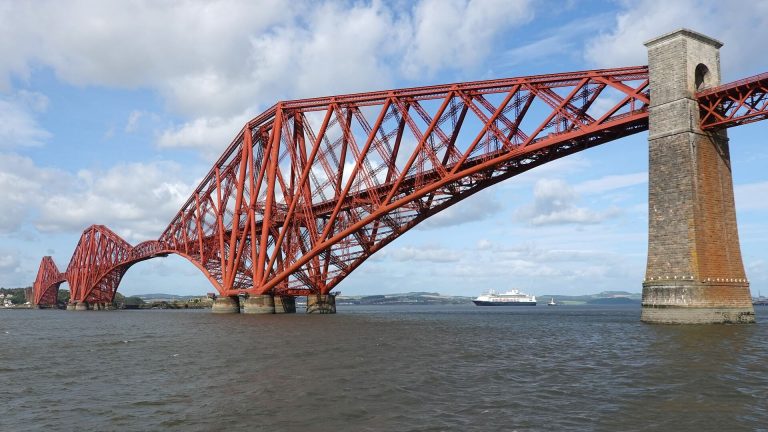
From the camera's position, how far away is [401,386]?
1855 centimetres

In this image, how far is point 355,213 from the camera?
5956 centimetres

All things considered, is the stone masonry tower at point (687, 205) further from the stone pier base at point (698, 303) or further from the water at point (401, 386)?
the water at point (401, 386)

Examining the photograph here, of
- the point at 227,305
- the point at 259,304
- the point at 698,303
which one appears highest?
the point at 698,303

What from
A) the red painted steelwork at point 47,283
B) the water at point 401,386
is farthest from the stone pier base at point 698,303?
the red painted steelwork at point 47,283

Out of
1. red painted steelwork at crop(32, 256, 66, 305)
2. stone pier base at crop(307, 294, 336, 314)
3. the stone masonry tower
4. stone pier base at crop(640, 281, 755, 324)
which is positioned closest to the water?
Result: stone pier base at crop(640, 281, 755, 324)

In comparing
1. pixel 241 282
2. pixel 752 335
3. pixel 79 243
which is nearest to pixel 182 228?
pixel 241 282

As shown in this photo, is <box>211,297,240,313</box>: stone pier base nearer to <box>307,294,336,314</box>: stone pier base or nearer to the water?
<box>307,294,336,314</box>: stone pier base

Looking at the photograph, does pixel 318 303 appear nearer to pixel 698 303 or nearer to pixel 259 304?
pixel 259 304

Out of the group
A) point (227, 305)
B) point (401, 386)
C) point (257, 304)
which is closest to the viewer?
point (401, 386)

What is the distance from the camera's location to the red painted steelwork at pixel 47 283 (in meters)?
177

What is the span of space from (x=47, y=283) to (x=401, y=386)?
619ft

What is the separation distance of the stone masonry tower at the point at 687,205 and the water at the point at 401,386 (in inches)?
156

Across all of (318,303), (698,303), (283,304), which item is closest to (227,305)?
(283,304)

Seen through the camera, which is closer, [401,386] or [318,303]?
[401,386]
